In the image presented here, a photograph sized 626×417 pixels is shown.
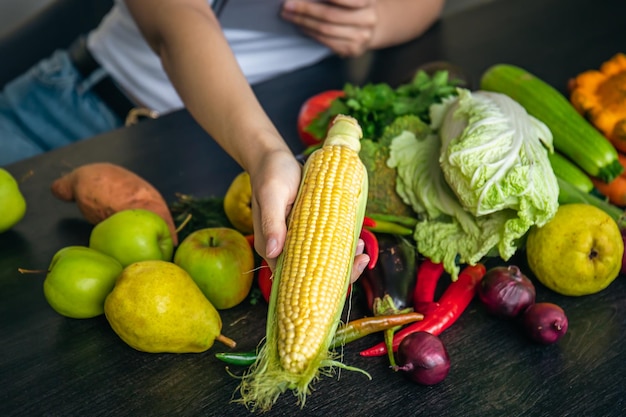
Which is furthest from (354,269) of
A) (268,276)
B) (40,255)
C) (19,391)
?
(40,255)

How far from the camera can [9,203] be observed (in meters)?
1.34

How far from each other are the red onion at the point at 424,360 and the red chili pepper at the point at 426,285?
12 centimetres

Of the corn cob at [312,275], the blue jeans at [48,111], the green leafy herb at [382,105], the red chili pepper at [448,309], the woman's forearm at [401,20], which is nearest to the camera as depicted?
the corn cob at [312,275]

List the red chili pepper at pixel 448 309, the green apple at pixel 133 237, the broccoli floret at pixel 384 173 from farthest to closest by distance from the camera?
the broccoli floret at pixel 384 173 < the green apple at pixel 133 237 < the red chili pepper at pixel 448 309

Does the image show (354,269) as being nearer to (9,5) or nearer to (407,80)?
(407,80)

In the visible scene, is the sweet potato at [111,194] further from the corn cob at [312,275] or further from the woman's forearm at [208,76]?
the corn cob at [312,275]

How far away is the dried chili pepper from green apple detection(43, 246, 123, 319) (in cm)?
23

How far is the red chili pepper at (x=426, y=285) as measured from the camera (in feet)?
3.64

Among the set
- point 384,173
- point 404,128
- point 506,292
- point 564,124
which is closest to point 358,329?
point 506,292

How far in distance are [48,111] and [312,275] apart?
3.83 feet

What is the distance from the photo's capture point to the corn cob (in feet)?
2.70

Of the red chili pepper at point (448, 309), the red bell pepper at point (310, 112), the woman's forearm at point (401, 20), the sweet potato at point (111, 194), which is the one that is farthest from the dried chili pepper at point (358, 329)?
the woman's forearm at point (401, 20)

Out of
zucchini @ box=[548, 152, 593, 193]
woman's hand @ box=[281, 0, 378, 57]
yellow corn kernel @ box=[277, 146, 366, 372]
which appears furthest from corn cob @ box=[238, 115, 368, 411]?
woman's hand @ box=[281, 0, 378, 57]

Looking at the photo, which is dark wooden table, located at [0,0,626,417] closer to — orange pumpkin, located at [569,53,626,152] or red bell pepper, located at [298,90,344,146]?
red bell pepper, located at [298,90,344,146]
